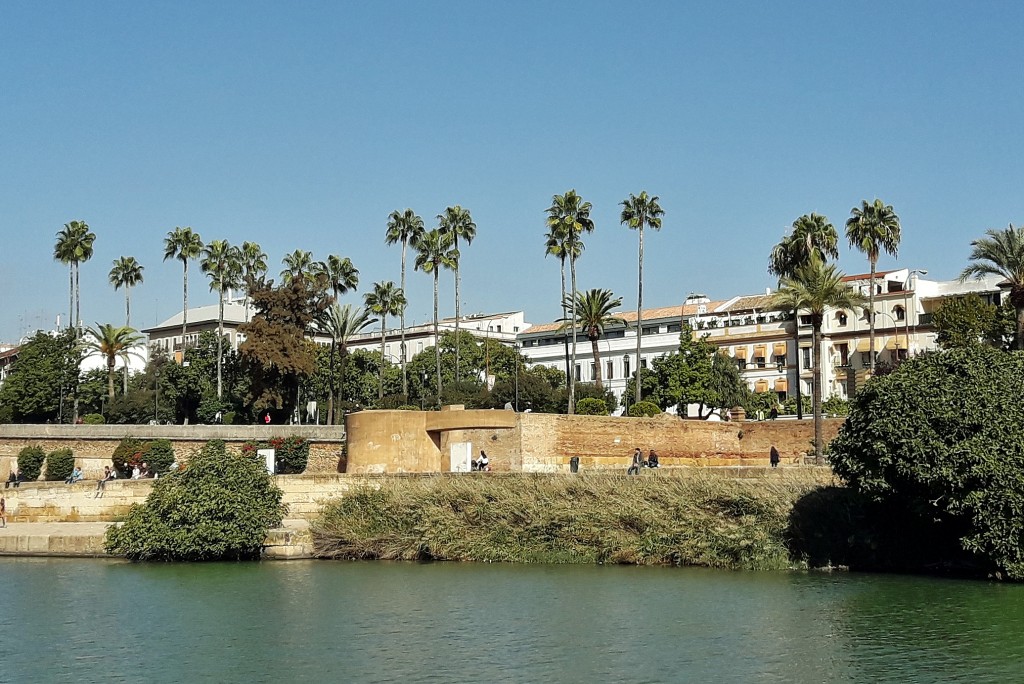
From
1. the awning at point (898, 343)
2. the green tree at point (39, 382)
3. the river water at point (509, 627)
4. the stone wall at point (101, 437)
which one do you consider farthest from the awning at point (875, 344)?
the river water at point (509, 627)

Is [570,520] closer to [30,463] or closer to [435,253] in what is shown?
[30,463]

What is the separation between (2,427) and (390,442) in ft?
58.4

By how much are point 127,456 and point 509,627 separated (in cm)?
2856

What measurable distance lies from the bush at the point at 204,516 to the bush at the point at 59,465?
47.7 feet

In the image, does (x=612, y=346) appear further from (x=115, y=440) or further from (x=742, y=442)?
(x=115, y=440)

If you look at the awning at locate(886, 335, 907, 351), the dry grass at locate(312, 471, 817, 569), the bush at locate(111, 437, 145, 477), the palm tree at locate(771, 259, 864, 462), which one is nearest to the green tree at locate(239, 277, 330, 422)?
the bush at locate(111, 437, 145, 477)

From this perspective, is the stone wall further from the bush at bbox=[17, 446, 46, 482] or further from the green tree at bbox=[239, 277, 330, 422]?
the green tree at bbox=[239, 277, 330, 422]

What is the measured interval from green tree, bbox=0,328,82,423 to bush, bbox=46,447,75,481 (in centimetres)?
1485

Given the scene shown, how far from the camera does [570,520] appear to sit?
33406mm

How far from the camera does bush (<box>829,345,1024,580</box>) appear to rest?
2605 cm

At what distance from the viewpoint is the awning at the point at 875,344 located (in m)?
73.5

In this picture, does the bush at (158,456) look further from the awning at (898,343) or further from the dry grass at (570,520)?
the awning at (898,343)

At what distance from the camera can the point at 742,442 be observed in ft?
172

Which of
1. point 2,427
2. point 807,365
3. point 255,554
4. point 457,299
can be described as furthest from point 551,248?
point 255,554
